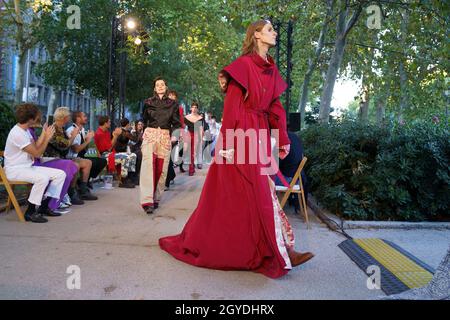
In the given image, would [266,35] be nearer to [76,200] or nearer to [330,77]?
[76,200]

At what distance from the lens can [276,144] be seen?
513 centimetres

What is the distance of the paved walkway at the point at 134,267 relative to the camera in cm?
408

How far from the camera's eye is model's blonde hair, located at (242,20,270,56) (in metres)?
4.77

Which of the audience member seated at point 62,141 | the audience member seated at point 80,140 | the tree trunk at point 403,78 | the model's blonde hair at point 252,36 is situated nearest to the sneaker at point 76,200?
the audience member seated at point 62,141

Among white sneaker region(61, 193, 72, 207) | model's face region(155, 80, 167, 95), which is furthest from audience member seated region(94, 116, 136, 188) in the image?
model's face region(155, 80, 167, 95)

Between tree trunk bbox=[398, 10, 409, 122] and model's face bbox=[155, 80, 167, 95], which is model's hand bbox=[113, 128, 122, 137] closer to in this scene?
model's face bbox=[155, 80, 167, 95]

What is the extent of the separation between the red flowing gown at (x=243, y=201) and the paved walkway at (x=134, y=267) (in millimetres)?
154

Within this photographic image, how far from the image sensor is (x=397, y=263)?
5312 millimetres

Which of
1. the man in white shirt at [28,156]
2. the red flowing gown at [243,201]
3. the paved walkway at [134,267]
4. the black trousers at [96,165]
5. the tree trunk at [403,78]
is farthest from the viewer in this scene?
the tree trunk at [403,78]

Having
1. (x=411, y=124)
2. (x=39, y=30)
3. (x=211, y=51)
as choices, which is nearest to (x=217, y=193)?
(x=411, y=124)

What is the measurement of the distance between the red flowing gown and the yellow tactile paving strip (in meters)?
1.18

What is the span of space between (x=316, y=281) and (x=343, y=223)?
9.06 ft

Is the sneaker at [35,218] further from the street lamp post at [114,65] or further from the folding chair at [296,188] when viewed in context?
the street lamp post at [114,65]
